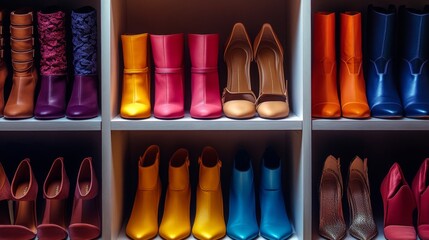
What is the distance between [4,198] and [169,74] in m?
0.58

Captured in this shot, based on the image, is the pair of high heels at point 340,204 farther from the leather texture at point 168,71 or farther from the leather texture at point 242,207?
the leather texture at point 168,71

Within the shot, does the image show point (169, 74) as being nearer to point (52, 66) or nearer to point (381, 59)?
point (52, 66)

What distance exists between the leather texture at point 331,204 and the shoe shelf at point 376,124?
17cm

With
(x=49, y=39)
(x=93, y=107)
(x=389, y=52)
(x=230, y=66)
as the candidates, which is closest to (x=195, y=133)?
(x=230, y=66)

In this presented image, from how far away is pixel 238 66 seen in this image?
152 cm

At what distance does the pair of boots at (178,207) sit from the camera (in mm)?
1384

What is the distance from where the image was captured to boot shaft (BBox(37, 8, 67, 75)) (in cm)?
139

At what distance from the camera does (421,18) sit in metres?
1.38

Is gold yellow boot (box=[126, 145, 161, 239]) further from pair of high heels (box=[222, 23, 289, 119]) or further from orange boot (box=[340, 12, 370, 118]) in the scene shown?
orange boot (box=[340, 12, 370, 118])

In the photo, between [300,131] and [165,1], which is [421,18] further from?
[165,1]

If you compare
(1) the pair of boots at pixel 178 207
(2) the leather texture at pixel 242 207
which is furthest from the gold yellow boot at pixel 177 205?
(2) the leather texture at pixel 242 207

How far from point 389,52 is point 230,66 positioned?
1.52ft

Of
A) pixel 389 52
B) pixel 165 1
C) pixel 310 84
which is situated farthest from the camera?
pixel 165 1

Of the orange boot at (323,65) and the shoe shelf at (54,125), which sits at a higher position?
the orange boot at (323,65)
